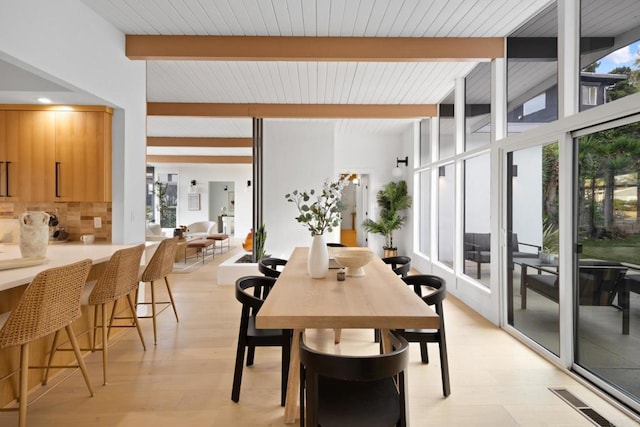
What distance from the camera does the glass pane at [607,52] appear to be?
231 cm

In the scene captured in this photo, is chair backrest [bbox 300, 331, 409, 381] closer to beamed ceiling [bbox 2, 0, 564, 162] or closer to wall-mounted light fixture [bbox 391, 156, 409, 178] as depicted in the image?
beamed ceiling [bbox 2, 0, 564, 162]

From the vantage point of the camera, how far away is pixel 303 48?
3514mm

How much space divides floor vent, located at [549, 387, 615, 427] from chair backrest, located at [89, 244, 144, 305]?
10.7 feet

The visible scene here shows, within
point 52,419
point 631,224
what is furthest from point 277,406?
point 631,224

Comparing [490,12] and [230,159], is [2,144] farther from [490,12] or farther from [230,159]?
[230,159]

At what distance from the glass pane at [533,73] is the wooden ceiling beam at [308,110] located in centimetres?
234

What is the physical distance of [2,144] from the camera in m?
3.52

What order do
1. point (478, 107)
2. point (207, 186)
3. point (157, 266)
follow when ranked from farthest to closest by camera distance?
point (207, 186), point (478, 107), point (157, 266)

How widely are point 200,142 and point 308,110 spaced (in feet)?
12.3

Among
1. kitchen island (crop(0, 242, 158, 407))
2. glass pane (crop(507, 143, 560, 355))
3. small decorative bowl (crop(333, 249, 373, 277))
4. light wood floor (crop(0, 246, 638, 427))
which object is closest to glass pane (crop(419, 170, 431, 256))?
glass pane (crop(507, 143, 560, 355))

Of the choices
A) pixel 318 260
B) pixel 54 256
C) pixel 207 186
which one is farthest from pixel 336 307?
pixel 207 186

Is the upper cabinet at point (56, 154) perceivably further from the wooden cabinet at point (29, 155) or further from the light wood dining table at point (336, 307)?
the light wood dining table at point (336, 307)

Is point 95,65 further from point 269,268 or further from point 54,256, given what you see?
point 269,268

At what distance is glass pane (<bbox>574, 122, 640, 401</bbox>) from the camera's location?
2.27 m
